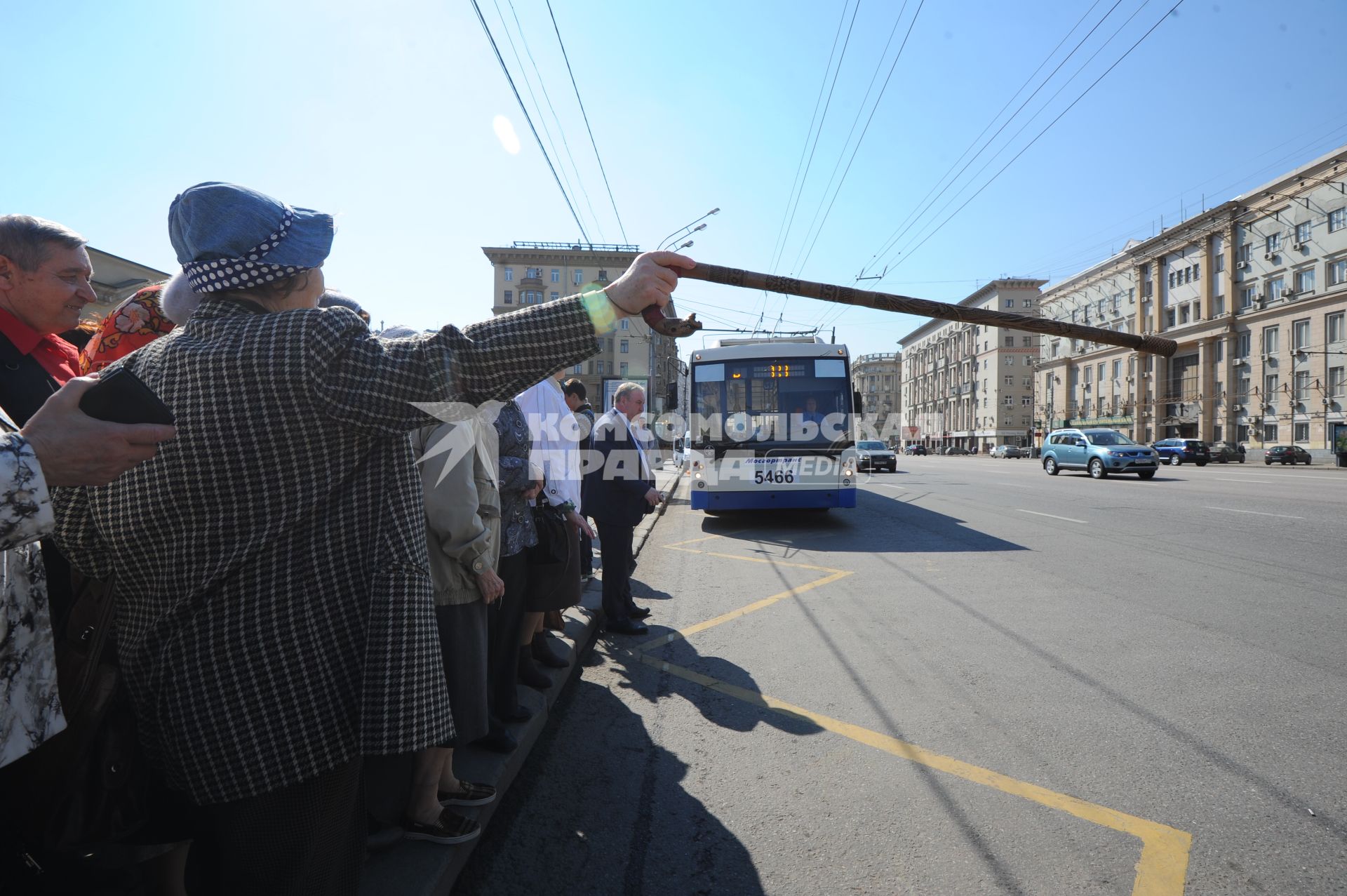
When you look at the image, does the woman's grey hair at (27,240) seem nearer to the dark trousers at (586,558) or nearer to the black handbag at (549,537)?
the black handbag at (549,537)

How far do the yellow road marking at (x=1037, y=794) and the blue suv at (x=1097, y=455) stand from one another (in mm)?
22193

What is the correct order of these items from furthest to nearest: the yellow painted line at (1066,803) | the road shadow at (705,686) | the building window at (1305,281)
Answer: the building window at (1305,281) → the road shadow at (705,686) → the yellow painted line at (1066,803)

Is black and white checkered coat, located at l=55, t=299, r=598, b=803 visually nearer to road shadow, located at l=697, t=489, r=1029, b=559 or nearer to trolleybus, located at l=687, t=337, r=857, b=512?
road shadow, located at l=697, t=489, r=1029, b=559

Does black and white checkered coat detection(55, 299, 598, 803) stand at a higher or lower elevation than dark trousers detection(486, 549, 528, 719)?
higher

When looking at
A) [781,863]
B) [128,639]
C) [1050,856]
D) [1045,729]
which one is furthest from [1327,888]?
[128,639]

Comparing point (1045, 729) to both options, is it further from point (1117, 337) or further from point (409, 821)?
point (409, 821)

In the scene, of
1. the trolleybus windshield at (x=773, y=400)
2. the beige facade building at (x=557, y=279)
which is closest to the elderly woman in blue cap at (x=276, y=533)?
the trolleybus windshield at (x=773, y=400)

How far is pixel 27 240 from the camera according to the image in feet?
6.75

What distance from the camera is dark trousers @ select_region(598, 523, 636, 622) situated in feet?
18.1

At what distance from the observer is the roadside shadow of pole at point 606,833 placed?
7.95ft

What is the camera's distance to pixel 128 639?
141 cm

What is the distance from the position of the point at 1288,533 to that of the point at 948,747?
888 centimetres

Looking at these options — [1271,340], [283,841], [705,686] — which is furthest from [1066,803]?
[1271,340]

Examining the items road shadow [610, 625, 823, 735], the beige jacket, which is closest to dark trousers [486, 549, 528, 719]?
the beige jacket
